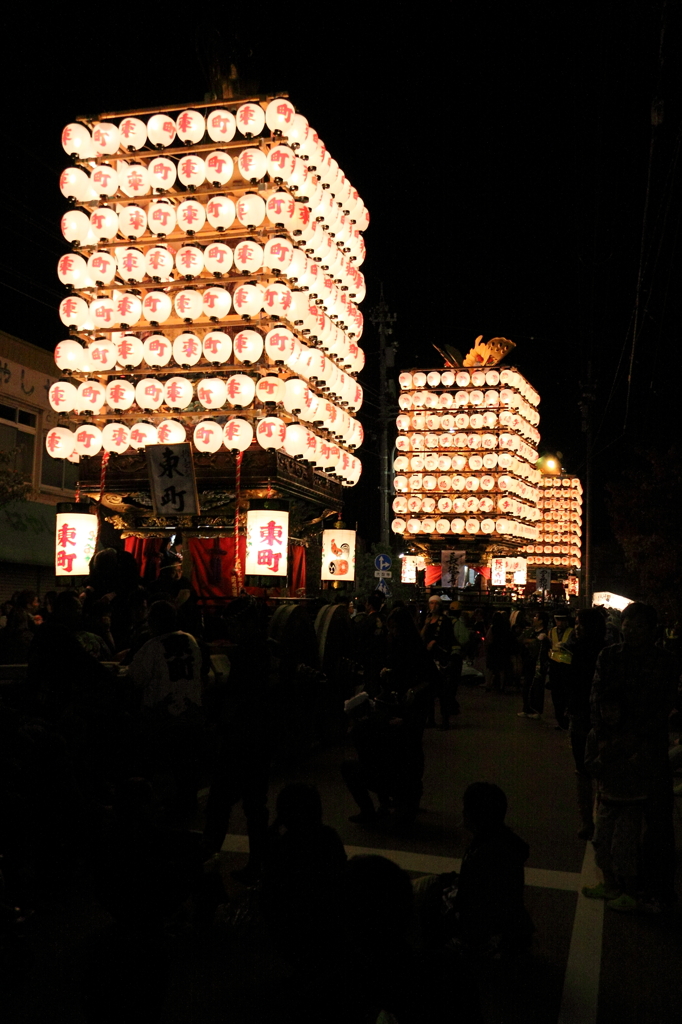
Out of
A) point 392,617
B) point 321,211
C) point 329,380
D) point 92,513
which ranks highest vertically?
point 321,211

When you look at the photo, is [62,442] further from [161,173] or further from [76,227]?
[161,173]

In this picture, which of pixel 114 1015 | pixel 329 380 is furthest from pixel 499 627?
pixel 114 1015

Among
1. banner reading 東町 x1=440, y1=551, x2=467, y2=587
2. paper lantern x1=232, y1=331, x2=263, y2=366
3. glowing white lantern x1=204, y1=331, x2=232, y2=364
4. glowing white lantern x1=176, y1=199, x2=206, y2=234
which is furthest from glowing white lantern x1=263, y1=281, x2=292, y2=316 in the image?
banner reading 東町 x1=440, y1=551, x2=467, y2=587

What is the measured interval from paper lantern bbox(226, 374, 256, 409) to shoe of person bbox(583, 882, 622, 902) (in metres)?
10.4

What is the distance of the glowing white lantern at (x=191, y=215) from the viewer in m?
14.8

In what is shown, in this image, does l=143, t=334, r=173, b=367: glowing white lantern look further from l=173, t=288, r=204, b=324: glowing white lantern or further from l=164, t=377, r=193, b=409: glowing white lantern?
l=173, t=288, r=204, b=324: glowing white lantern

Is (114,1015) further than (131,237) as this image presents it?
No

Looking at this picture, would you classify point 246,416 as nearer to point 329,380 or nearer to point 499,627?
point 329,380

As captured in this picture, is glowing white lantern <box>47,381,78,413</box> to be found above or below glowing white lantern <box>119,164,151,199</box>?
below

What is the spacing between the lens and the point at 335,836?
168 inches

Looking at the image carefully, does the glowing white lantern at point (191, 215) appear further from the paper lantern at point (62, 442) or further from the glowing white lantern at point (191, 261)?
the paper lantern at point (62, 442)

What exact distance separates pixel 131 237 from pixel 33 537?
8.95 meters

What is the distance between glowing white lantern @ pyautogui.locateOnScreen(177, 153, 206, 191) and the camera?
49.4ft

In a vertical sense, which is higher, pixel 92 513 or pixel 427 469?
pixel 427 469
